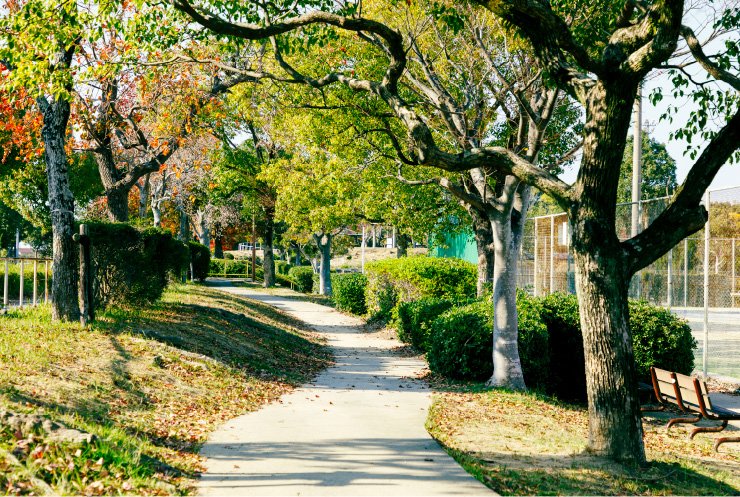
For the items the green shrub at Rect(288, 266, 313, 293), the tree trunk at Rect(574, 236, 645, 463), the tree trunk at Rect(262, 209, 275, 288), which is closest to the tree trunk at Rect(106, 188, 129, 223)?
the tree trunk at Rect(574, 236, 645, 463)

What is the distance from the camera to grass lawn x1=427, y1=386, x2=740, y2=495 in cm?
613

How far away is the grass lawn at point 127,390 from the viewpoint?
505cm

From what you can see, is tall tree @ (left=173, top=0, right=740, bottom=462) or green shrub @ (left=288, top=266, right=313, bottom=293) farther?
green shrub @ (left=288, top=266, right=313, bottom=293)

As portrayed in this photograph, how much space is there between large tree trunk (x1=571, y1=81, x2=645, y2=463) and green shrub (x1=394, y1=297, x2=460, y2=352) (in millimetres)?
7039

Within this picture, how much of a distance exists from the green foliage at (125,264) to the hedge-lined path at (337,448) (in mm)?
4621

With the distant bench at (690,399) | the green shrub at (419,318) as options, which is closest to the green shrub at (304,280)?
the green shrub at (419,318)

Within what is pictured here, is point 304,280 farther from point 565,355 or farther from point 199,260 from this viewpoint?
point 565,355

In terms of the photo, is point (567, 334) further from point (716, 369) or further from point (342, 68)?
point (342, 68)

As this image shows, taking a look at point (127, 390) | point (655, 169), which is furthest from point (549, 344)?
point (655, 169)

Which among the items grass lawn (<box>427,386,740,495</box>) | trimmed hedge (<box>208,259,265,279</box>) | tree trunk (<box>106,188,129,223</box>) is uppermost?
tree trunk (<box>106,188,129,223</box>)

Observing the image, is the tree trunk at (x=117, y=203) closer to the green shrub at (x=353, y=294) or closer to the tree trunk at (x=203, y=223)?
the green shrub at (x=353, y=294)

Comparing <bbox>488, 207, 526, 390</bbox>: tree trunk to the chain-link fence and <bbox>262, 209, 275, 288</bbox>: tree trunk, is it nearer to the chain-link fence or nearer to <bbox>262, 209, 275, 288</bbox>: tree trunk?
the chain-link fence

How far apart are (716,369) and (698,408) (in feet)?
19.9

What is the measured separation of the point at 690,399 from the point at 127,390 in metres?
7.17
